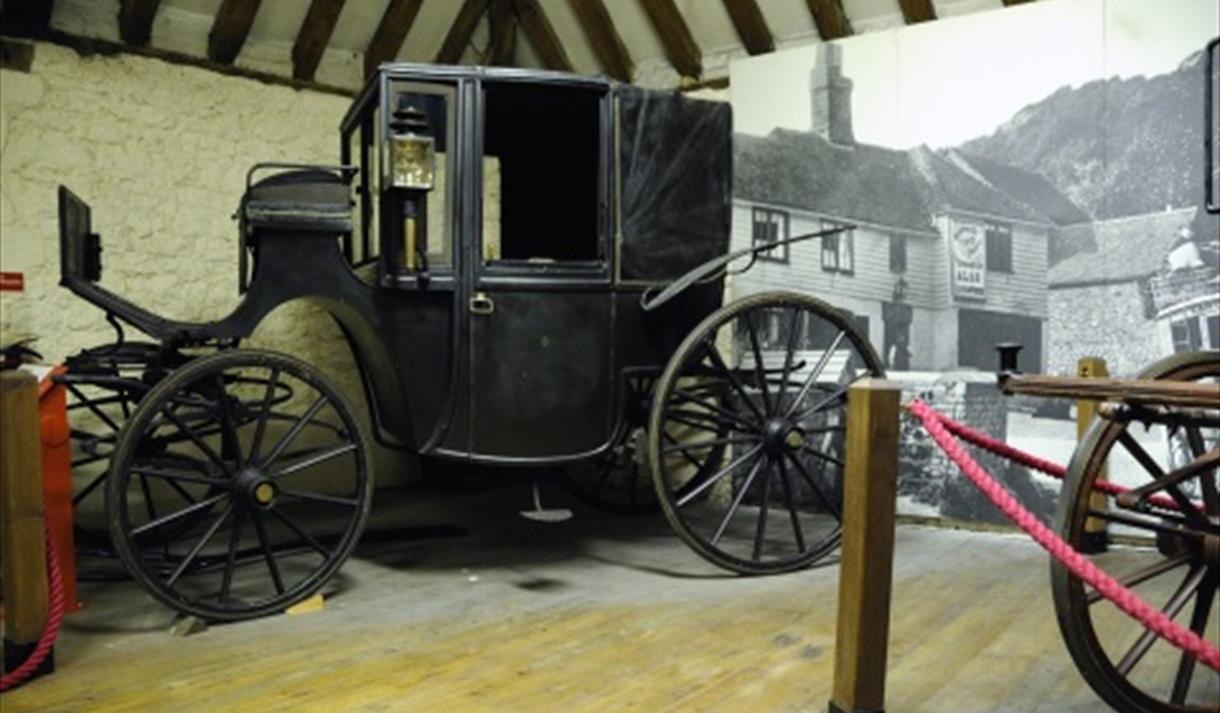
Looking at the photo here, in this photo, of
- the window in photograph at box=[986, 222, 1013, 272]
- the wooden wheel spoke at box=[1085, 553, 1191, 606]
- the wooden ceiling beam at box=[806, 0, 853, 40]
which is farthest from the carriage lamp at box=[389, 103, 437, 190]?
the window in photograph at box=[986, 222, 1013, 272]

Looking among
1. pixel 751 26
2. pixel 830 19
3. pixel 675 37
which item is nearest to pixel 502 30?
pixel 675 37

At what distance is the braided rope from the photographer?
2.27 m

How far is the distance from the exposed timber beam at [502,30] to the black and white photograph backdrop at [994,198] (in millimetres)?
1484

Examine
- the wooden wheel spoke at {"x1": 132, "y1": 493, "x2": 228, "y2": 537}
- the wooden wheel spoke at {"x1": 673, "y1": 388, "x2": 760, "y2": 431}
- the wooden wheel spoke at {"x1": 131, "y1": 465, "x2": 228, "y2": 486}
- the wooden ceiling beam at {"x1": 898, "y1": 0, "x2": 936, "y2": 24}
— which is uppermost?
the wooden ceiling beam at {"x1": 898, "y1": 0, "x2": 936, "y2": 24}

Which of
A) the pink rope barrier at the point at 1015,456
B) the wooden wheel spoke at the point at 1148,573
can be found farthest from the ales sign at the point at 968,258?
the wooden wheel spoke at the point at 1148,573

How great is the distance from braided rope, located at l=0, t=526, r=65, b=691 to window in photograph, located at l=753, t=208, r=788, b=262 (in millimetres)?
3424

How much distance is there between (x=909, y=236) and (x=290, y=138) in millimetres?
A: 3287

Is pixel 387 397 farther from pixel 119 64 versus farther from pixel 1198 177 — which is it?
pixel 1198 177

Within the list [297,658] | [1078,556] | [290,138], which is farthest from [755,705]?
[290,138]

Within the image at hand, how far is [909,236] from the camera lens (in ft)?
14.5

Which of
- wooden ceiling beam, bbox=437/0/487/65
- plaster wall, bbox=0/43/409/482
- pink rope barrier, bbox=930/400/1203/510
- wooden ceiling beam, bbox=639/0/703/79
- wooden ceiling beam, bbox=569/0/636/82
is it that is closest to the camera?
pink rope barrier, bbox=930/400/1203/510

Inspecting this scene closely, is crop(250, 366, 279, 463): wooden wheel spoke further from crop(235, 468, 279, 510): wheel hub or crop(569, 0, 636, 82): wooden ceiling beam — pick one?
crop(569, 0, 636, 82): wooden ceiling beam

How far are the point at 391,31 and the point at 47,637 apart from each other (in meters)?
3.73

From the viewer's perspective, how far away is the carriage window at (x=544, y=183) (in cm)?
398
